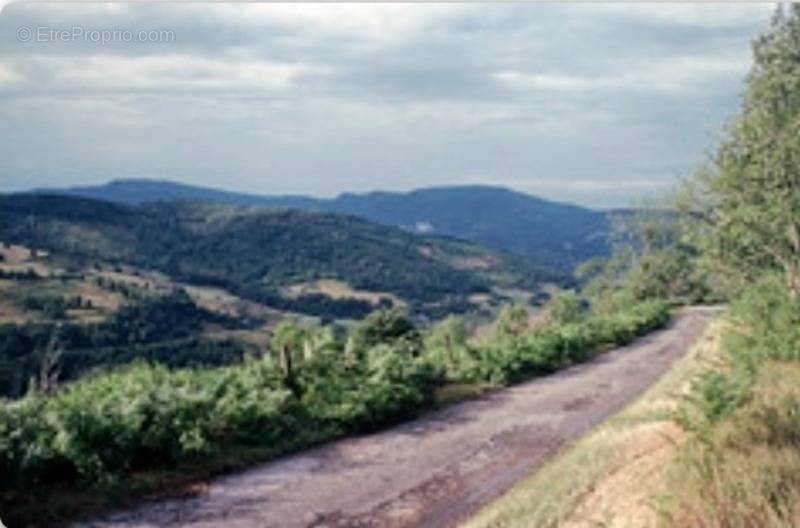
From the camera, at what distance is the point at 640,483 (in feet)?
45.8

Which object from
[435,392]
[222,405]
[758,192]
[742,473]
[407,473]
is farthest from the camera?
[758,192]

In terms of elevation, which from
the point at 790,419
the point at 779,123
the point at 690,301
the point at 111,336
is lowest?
the point at 111,336

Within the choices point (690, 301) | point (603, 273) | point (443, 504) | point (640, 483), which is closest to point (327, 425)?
point (443, 504)

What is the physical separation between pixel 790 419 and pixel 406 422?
11849 mm

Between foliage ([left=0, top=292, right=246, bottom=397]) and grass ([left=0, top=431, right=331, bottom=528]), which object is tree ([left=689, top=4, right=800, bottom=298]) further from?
foliage ([left=0, top=292, right=246, bottom=397])

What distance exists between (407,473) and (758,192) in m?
26.2

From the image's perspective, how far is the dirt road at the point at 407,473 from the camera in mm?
15961

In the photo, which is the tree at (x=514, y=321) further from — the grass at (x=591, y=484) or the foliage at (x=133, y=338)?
the foliage at (x=133, y=338)

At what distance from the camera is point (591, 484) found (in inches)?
601

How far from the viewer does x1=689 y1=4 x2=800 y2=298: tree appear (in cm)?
3803

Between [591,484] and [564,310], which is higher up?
[591,484]

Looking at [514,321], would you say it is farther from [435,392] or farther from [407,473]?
[407,473]

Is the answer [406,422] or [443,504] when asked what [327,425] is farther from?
[443,504]

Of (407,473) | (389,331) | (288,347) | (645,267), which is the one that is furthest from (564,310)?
(407,473)
